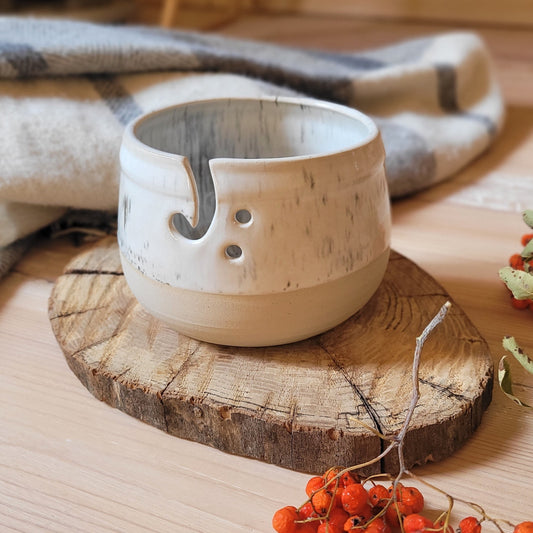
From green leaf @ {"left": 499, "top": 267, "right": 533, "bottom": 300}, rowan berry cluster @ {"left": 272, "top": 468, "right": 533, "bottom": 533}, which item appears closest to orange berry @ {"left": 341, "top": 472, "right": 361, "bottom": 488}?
rowan berry cluster @ {"left": 272, "top": 468, "right": 533, "bottom": 533}

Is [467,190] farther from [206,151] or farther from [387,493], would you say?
[387,493]

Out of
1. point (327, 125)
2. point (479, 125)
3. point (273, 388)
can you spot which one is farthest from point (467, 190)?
point (273, 388)

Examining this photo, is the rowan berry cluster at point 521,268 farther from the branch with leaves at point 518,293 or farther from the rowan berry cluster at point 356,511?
the rowan berry cluster at point 356,511

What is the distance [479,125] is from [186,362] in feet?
1.72

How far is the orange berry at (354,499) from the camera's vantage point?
13.0 inches

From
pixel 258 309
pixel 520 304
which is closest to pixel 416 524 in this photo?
pixel 258 309

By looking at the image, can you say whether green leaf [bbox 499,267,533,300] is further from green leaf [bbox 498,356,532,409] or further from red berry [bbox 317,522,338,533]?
red berry [bbox 317,522,338,533]

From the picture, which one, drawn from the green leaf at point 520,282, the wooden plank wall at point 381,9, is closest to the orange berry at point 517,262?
the green leaf at point 520,282

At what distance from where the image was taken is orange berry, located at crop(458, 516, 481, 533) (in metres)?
0.32

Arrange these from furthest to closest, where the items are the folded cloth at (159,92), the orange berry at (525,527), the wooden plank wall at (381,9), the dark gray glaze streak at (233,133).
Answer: the wooden plank wall at (381,9) < the folded cloth at (159,92) < the dark gray glaze streak at (233,133) < the orange berry at (525,527)

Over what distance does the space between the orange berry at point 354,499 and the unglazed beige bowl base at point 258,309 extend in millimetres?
99

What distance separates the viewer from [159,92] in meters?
0.67

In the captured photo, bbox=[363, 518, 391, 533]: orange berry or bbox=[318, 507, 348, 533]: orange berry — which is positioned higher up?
bbox=[363, 518, 391, 533]: orange berry

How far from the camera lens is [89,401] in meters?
0.43
